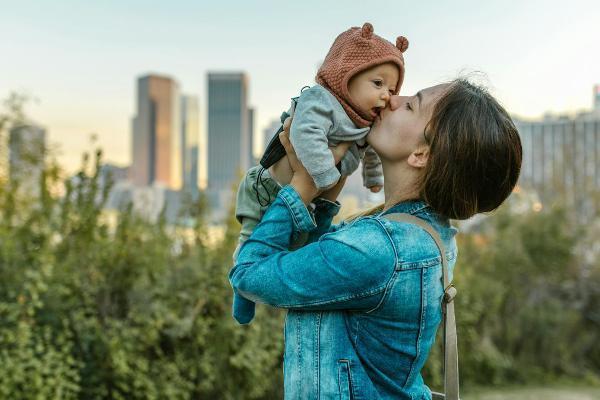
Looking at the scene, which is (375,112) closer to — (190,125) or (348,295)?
(348,295)

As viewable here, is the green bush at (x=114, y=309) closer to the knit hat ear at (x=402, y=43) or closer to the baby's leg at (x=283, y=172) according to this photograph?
the baby's leg at (x=283, y=172)

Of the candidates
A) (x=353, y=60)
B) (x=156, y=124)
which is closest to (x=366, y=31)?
(x=353, y=60)

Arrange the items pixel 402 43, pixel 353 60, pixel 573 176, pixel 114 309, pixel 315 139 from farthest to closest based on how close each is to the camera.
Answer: pixel 573 176 → pixel 114 309 → pixel 402 43 → pixel 353 60 → pixel 315 139

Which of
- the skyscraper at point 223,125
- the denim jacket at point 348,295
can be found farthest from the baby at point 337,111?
the skyscraper at point 223,125

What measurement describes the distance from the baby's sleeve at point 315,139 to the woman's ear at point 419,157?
0.64 ft

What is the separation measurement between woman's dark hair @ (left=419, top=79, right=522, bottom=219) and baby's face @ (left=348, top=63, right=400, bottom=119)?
0.57ft

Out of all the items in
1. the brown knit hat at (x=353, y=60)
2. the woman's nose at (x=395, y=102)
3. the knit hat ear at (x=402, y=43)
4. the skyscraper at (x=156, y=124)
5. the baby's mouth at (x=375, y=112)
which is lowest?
the baby's mouth at (x=375, y=112)

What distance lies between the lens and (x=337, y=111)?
63.2 inches

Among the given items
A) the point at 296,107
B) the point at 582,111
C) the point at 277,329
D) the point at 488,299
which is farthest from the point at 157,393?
the point at 582,111

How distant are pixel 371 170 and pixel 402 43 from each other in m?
0.39

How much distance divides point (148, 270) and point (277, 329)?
1.41m

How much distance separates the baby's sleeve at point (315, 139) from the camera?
1522mm

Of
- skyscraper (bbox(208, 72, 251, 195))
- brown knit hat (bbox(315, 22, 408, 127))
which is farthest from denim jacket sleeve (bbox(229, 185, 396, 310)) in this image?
skyscraper (bbox(208, 72, 251, 195))

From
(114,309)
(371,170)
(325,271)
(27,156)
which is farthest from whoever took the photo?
(27,156)
